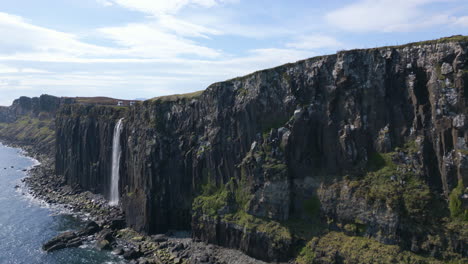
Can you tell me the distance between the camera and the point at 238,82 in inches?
2539

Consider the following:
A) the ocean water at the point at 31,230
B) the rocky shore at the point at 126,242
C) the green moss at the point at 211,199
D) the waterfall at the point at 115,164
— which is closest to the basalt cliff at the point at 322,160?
the green moss at the point at 211,199

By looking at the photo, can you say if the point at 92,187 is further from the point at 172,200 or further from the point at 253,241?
the point at 253,241

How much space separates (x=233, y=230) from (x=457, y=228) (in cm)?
3108

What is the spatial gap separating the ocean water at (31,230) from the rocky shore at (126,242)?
2.01 m

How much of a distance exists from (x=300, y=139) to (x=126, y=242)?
36.7m

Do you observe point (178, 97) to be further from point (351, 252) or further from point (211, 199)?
point (351, 252)

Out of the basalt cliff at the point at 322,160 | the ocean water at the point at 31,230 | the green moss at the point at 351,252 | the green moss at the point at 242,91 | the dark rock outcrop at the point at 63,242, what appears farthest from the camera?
the green moss at the point at 242,91

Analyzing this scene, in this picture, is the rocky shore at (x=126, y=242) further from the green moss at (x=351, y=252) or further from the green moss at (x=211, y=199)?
the green moss at (x=351, y=252)

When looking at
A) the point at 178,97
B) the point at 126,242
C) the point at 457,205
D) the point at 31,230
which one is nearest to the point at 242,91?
the point at 178,97

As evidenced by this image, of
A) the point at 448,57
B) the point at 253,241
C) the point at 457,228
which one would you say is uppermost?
the point at 448,57

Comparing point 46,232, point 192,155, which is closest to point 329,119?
point 192,155

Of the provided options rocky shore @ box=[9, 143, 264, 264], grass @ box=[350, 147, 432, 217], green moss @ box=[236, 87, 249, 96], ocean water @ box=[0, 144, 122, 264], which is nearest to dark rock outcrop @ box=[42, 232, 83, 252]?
rocky shore @ box=[9, 143, 264, 264]

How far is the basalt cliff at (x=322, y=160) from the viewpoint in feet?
140

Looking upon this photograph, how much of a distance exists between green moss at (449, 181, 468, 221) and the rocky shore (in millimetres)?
27220
